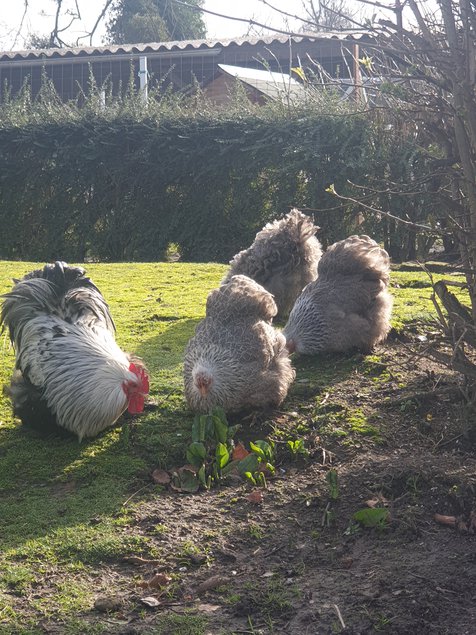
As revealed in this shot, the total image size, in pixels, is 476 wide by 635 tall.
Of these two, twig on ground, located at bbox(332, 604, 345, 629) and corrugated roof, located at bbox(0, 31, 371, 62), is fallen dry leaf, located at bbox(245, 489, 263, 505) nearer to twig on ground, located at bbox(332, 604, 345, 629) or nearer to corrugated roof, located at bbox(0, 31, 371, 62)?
twig on ground, located at bbox(332, 604, 345, 629)

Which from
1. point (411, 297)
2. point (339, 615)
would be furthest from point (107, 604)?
point (411, 297)

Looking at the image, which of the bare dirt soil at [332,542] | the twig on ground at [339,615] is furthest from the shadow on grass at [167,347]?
the twig on ground at [339,615]

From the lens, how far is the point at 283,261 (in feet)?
26.6

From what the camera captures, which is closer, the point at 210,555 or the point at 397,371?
the point at 210,555

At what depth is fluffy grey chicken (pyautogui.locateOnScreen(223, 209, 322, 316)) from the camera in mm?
8047

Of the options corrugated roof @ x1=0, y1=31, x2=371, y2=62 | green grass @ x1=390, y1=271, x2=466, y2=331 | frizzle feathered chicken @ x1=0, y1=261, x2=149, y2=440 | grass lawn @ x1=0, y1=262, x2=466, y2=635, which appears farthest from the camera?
corrugated roof @ x1=0, y1=31, x2=371, y2=62

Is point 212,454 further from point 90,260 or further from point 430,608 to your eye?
point 90,260

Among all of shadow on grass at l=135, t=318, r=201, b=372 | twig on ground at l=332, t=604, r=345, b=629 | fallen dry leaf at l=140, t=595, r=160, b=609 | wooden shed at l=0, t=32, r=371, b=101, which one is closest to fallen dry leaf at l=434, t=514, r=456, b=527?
twig on ground at l=332, t=604, r=345, b=629

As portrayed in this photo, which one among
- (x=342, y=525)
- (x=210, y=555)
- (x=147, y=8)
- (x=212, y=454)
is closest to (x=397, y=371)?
(x=212, y=454)

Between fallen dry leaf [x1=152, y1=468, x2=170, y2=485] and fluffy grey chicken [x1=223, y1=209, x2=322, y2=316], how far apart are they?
3.51m

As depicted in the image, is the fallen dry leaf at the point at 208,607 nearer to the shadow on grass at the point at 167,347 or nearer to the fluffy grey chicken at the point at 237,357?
the fluffy grey chicken at the point at 237,357

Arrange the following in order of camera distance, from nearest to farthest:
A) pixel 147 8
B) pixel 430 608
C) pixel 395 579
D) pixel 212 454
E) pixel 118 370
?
pixel 430 608 < pixel 395 579 < pixel 212 454 < pixel 118 370 < pixel 147 8

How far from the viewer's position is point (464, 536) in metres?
3.77

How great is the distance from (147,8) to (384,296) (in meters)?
27.7
